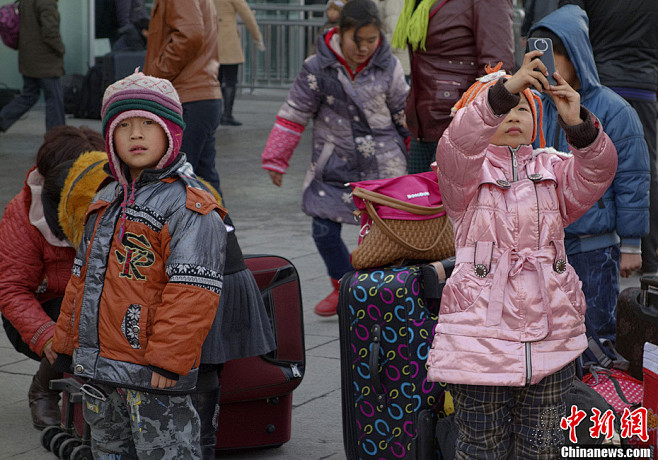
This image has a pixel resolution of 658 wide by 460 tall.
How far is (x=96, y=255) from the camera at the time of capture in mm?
3234

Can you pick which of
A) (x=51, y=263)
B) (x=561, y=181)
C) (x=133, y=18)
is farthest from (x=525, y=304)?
(x=133, y=18)

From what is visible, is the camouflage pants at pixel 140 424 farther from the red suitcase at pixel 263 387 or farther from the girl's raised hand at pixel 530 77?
the girl's raised hand at pixel 530 77

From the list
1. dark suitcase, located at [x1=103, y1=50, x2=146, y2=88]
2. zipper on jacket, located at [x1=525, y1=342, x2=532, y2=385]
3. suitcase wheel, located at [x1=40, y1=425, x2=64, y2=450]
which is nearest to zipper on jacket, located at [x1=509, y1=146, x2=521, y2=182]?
zipper on jacket, located at [x1=525, y1=342, x2=532, y2=385]

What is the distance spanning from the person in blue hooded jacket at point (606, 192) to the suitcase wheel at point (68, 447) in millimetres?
2033

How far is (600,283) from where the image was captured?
13.9 feet

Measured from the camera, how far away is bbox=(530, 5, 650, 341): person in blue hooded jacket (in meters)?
4.09

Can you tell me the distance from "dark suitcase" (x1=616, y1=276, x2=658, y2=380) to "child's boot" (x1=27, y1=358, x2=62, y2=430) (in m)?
2.24

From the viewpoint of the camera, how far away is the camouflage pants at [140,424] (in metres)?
3.19

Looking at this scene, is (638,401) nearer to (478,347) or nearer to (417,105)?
(478,347)

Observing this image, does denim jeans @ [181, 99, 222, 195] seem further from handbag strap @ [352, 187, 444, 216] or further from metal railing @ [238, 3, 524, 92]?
metal railing @ [238, 3, 524, 92]

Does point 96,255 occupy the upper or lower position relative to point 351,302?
upper

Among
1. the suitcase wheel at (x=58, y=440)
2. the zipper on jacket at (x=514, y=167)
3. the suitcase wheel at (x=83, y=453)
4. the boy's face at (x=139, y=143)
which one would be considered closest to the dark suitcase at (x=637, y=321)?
the zipper on jacket at (x=514, y=167)

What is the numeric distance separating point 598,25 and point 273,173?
2.02 m

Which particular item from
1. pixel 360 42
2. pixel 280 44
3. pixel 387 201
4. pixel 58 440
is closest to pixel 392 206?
pixel 387 201
